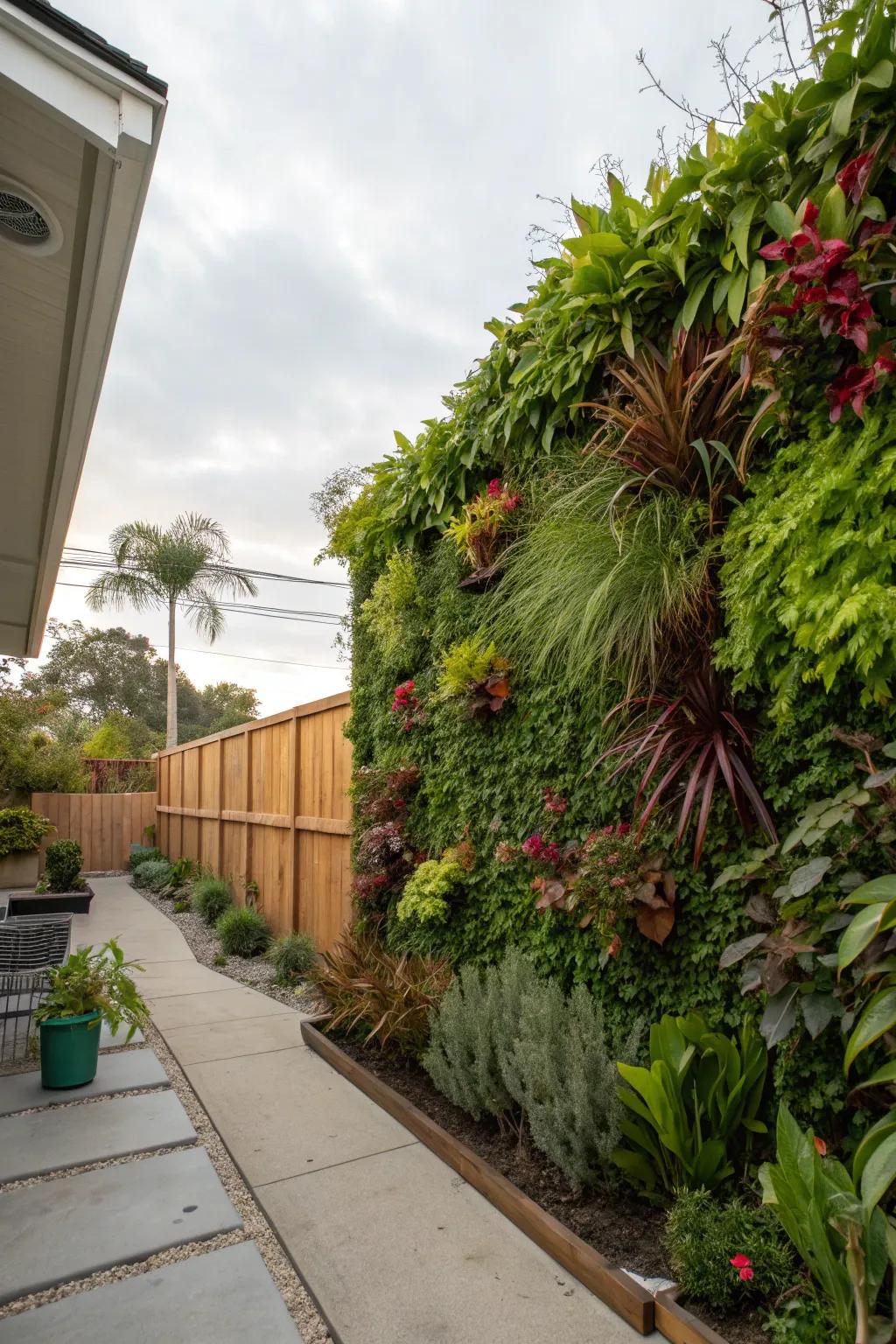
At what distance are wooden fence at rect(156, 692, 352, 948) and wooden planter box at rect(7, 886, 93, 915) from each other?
1.49 meters

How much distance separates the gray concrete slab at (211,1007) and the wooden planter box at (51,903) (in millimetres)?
2986

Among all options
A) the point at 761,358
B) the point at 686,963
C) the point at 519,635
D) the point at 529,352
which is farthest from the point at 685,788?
the point at 529,352

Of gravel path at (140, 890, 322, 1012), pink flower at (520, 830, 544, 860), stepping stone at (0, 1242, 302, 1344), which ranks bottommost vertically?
gravel path at (140, 890, 322, 1012)

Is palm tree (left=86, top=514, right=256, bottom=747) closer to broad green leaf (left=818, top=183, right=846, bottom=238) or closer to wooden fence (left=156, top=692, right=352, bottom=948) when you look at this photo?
wooden fence (left=156, top=692, right=352, bottom=948)

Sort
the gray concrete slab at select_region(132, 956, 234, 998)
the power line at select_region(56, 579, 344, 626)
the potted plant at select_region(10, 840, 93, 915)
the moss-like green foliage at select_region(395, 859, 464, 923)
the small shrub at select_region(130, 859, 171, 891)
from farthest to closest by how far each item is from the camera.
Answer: the power line at select_region(56, 579, 344, 626)
the small shrub at select_region(130, 859, 171, 891)
the potted plant at select_region(10, 840, 93, 915)
the gray concrete slab at select_region(132, 956, 234, 998)
the moss-like green foliage at select_region(395, 859, 464, 923)

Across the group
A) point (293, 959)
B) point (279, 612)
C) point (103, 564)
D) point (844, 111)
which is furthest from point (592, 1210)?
point (279, 612)

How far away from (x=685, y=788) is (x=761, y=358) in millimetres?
1369

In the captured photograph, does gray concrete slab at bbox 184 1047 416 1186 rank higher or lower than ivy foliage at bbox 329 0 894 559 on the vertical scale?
lower

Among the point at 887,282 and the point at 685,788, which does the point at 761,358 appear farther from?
the point at 685,788

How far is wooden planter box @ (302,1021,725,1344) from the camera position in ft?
5.75

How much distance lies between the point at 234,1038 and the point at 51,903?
447 centimetres

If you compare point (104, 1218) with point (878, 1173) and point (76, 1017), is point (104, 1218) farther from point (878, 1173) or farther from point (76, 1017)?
point (878, 1173)

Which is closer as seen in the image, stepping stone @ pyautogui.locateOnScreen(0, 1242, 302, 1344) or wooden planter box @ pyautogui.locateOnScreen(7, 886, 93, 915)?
stepping stone @ pyautogui.locateOnScreen(0, 1242, 302, 1344)

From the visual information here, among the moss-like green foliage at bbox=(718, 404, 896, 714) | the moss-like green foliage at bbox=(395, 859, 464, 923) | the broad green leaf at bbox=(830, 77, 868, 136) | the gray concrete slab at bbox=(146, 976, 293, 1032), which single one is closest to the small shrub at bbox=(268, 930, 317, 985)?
the gray concrete slab at bbox=(146, 976, 293, 1032)
